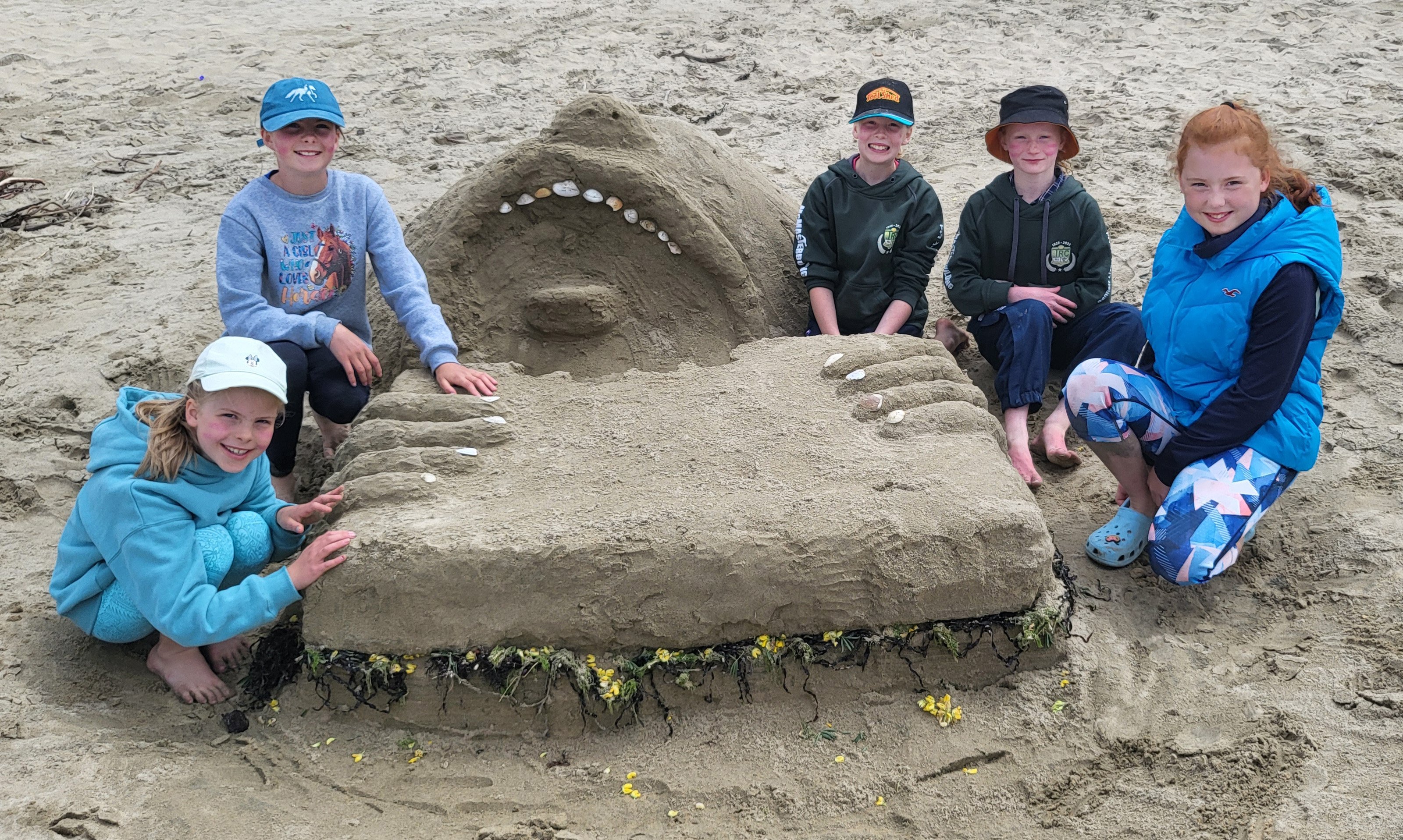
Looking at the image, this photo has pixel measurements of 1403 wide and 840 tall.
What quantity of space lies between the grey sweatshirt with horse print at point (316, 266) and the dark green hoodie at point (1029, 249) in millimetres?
1498

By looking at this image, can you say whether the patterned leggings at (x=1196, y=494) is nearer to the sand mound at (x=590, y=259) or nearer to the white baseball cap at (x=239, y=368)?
the sand mound at (x=590, y=259)

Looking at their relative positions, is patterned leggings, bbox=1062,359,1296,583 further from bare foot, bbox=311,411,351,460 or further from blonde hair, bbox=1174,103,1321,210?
bare foot, bbox=311,411,351,460

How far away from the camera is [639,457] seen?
259 centimetres

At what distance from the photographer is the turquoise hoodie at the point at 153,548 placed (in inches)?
90.7

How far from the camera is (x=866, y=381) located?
280cm

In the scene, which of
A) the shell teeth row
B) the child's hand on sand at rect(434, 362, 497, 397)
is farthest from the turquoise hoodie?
the shell teeth row

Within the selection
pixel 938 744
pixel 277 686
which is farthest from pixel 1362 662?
pixel 277 686

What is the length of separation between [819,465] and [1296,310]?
3.54 feet

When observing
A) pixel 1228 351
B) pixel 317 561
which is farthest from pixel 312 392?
pixel 1228 351

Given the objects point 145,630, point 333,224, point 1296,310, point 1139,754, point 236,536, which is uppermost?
point 333,224

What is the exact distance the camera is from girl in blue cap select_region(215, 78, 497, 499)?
2879mm

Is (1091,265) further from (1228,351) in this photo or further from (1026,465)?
(1228,351)

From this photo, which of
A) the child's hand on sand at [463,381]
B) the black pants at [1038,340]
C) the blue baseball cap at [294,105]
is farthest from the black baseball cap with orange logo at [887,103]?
the blue baseball cap at [294,105]

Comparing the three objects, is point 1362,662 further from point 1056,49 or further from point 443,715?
point 1056,49
